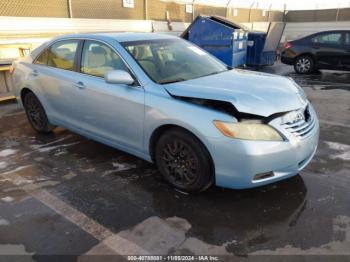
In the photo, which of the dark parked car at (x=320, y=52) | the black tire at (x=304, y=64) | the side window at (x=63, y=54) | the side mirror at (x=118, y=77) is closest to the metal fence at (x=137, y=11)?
the side window at (x=63, y=54)

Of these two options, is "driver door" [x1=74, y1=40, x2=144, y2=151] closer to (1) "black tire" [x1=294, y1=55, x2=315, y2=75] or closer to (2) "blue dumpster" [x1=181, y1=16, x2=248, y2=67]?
(2) "blue dumpster" [x1=181, y1=16, x2=248, y2=67]

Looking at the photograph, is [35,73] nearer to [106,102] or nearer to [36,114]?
[36,114]

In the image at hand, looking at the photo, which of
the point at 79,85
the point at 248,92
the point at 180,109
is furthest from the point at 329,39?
the point at 180,109

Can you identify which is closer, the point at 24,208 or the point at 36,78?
the point at 24,208

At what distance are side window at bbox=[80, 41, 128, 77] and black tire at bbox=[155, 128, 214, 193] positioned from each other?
1.00m

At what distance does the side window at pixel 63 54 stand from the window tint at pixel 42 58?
93 mm

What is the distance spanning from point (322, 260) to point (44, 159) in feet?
11.2

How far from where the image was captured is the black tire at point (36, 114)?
510 centimetres

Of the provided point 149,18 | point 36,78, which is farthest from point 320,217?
point 149,18

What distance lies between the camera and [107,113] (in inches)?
153

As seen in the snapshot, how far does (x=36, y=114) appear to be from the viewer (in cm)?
523

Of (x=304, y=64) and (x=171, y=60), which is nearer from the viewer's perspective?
(x=171, y=60)

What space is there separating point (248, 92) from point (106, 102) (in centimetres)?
161

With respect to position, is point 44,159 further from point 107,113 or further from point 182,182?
point 182,182
